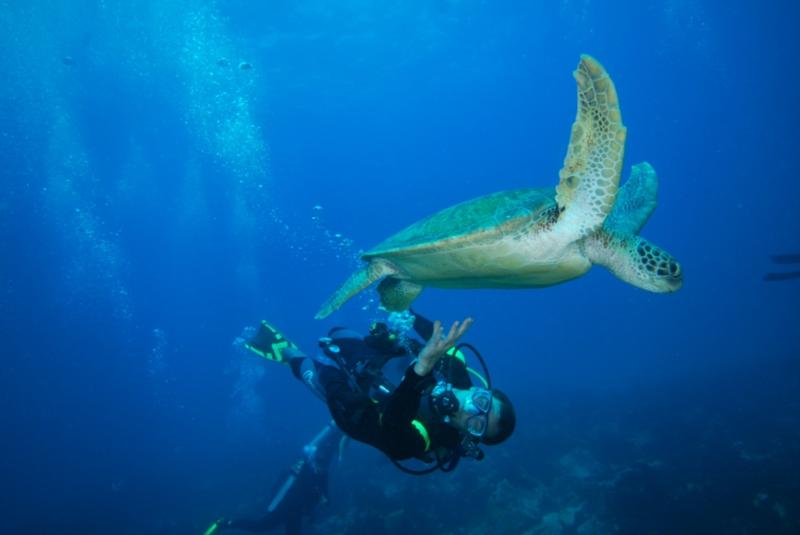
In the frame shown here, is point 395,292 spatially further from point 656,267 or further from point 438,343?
point 438,343

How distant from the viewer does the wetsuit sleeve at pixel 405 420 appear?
2281mm

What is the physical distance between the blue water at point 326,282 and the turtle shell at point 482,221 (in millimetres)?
6389

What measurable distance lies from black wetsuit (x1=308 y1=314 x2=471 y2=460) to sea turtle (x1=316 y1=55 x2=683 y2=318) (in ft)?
3.43

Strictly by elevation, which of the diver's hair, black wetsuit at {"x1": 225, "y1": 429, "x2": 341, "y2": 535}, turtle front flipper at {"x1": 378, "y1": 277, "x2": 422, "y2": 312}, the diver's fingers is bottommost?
the diver's hair

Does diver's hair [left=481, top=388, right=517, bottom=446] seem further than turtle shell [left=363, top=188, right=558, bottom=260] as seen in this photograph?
No

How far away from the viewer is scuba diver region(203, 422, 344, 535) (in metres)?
8.04

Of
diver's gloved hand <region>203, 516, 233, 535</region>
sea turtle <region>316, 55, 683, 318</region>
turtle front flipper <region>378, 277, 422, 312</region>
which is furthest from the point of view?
diver's gloved hand <region>203, 516, 233, 535</region>

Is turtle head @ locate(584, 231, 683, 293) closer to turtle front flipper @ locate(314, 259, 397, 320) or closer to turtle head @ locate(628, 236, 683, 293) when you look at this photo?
turtle head @ locate(628, 236, 683, 293)

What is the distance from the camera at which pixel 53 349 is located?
133 ft

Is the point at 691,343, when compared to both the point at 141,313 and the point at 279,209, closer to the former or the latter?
the point at 279,209

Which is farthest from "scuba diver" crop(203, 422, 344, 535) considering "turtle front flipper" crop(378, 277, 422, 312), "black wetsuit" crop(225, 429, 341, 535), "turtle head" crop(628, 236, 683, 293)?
"turtle head" crop(628, 236, 683, 293)

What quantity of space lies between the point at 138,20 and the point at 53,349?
3574cm

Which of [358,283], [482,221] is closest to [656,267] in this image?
[482,221]

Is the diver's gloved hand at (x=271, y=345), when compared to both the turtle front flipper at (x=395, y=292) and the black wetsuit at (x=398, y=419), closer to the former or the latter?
the turtle front flipper at (x=395, y=292)
